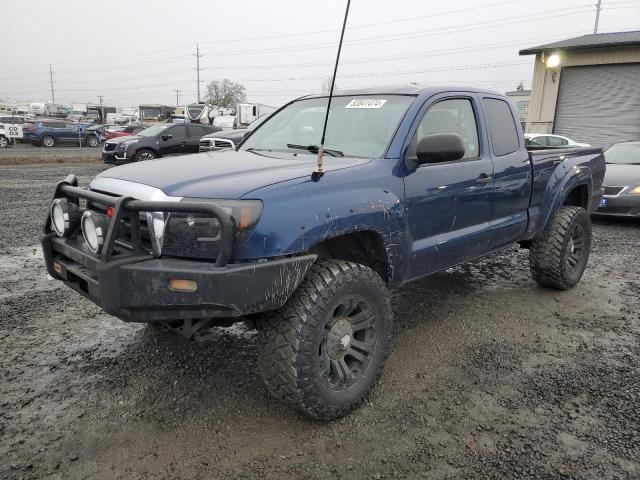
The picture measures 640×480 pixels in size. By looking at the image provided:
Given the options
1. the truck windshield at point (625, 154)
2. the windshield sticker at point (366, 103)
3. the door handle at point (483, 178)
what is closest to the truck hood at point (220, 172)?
the windshield sticker at point (366, 103)

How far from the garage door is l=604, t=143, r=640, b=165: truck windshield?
918 centimetres

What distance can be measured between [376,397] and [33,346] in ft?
8.17

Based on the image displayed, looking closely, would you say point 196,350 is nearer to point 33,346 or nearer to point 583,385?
point 33,346

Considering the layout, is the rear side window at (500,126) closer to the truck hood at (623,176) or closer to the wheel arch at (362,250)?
the wheel arch at (362,250)

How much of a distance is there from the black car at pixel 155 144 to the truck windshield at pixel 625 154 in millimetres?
11836

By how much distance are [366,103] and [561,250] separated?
2434 millimetres

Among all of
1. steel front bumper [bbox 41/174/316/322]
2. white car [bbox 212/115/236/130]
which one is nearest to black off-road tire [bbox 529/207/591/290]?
steel front bumper [bbox 41/174/316/322]

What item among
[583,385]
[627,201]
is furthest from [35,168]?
[583,385]

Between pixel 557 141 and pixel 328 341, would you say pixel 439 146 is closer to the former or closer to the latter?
pixel 328 341

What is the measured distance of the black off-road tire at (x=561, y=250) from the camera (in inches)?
185

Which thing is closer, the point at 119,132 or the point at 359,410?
the point at 359,410

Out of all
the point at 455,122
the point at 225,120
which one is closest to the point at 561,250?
the point at 455,122

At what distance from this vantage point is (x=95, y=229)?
2.58 metres

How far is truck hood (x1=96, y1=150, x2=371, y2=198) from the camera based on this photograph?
2529mm
